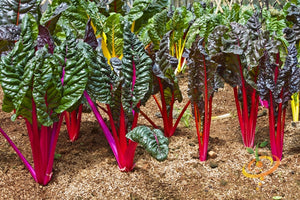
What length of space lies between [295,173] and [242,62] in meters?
0.61

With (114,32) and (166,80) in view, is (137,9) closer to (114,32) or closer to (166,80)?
(114,32)

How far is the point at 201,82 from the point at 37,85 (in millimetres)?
805

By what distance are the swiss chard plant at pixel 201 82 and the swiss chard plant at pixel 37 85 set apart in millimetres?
561

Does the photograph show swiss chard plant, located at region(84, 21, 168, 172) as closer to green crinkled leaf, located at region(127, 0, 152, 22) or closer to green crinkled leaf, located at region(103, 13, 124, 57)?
green crinkled leaf, located at region(103, 13, 124, 57)

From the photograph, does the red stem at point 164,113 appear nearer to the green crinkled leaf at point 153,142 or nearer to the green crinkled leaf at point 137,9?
the green crinkled leaf at point 153,142

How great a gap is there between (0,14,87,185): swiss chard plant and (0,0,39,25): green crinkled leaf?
306 mm

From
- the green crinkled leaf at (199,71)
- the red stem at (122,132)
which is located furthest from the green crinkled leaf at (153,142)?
the green crinkled leaf at (199,71)

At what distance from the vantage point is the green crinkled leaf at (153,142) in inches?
50.5

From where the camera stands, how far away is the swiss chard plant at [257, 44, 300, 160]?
158cm

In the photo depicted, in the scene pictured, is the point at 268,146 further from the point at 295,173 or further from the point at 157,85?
the point at 157,85

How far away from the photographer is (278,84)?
5.21 ft

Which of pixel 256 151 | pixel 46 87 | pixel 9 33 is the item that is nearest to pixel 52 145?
pixel 46 87

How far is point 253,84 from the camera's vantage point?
164 centimetres

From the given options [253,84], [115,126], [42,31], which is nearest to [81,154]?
[115,126]
